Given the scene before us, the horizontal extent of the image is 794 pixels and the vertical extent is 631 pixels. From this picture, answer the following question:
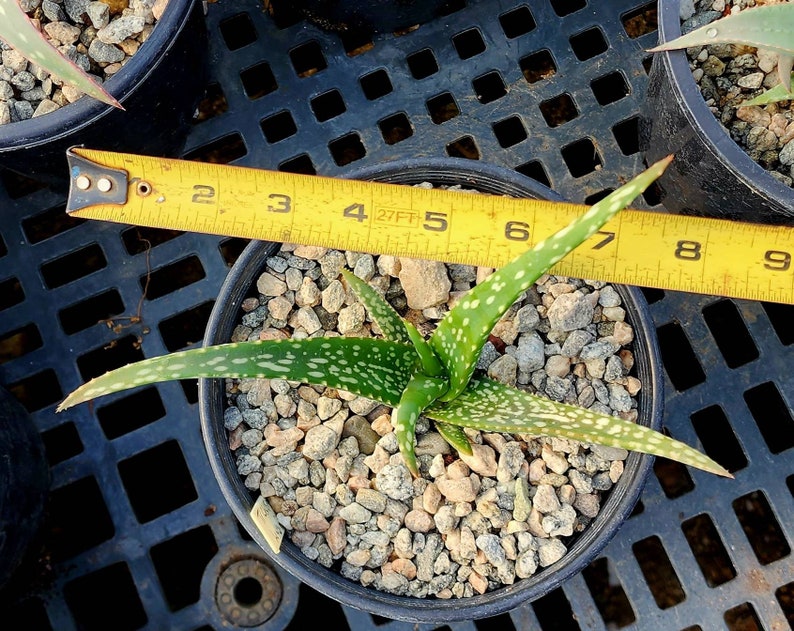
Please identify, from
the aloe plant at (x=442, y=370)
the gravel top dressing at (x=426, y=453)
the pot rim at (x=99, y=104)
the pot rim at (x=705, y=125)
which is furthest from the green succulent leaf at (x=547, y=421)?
the pot rim at (x=99, y=104)

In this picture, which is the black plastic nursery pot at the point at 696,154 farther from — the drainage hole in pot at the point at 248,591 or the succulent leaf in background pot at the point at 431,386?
the drainage hole in pot at the point at 248,591

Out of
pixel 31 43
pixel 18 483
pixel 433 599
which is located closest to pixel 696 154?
pixel 433 599

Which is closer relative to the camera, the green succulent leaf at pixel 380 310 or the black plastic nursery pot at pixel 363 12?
the green succulent leaf at pixel 380 310

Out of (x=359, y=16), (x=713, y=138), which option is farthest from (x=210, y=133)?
(x=713, y=138)

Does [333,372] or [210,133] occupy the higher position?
[210,133]

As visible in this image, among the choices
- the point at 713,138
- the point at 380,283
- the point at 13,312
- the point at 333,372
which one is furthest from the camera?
the point at 13,312

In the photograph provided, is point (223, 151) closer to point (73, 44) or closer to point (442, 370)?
point (73, 44)

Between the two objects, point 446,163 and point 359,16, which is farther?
point 359,16

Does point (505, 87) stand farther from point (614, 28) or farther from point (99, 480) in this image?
point (99, 480)
